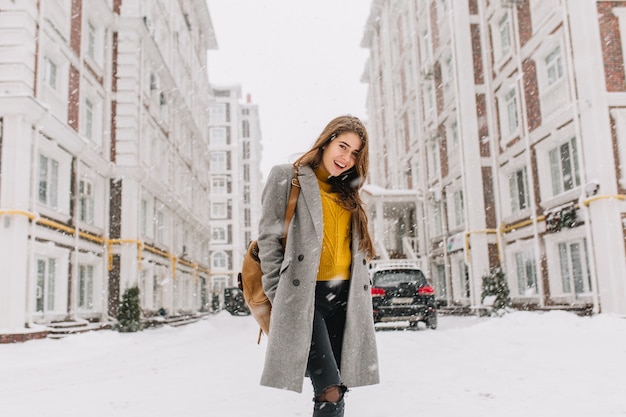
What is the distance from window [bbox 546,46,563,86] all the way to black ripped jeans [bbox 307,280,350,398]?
14.0 m

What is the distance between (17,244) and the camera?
1234 centimetres

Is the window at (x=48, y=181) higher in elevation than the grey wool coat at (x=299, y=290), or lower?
higher

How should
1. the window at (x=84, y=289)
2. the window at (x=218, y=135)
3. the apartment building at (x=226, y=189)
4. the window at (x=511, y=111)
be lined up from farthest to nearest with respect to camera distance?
the window at (x=218, y=135)
the apartment building at (x=226, y=189)
the window at (x=511, y=111)
the window at (x=84, y=289)

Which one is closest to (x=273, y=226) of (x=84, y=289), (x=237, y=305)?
(x=84, y=289)

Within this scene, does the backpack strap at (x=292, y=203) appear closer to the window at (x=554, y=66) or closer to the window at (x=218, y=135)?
the window at (x=554, y=66)

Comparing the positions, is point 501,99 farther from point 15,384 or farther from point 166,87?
point 15,384

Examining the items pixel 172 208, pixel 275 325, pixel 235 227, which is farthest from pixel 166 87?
pixel 235 227

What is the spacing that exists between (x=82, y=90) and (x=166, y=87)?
31.7 ft

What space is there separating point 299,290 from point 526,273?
54.9ft

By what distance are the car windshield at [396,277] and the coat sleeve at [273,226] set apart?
413 inches

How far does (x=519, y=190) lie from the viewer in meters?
18.4

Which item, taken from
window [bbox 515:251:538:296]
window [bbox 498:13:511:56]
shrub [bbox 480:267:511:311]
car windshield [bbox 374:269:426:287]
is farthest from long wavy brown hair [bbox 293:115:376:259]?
window [bbox 498:13:511:56]

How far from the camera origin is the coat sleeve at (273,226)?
2588mm

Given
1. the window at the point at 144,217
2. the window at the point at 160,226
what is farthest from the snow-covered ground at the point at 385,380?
the window at the point at 160,226
